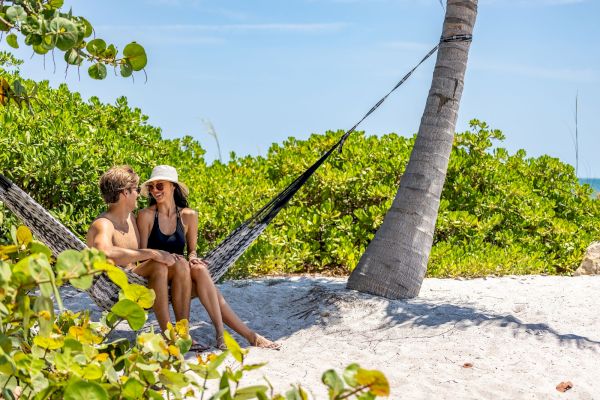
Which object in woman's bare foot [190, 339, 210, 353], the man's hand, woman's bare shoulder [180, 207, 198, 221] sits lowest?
woman's bare foot [190, 339, 210, 353]

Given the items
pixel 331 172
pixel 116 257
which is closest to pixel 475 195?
pixel 331 172

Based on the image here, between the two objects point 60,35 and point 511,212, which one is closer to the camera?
point 60,35

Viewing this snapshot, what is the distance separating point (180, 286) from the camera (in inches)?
186

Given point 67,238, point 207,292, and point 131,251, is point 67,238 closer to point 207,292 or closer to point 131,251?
point 131,251

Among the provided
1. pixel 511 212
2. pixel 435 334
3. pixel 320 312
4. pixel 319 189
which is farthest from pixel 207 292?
pixel 511 212

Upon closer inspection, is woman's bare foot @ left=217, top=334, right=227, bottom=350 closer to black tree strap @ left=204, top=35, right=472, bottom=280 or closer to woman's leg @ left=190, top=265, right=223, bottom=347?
woman's leg @ left=190, top=265, right=223, bottom=347

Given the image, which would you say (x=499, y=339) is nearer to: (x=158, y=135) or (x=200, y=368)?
(x=200, y=368)

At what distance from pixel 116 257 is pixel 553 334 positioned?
295 cm

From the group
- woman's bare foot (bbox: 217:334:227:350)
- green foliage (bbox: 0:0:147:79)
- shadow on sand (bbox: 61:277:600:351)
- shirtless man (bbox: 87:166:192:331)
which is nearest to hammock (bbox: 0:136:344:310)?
shirtless man (bbox: 87:166:192:331)

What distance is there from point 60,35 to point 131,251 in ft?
8.01

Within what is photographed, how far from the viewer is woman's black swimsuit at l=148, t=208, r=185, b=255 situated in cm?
506

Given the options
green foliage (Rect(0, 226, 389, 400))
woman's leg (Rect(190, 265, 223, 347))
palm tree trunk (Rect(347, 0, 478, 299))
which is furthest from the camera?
palm tree trunk (Rect(347, 0, 478, 299))

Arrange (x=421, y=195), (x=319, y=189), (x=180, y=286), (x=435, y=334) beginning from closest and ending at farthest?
1. (x=180, y=286)
2. (x=435, y=334)
3. (x=421, y=195)
4. (x=319, y=189)

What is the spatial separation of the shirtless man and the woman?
4.2 inches
